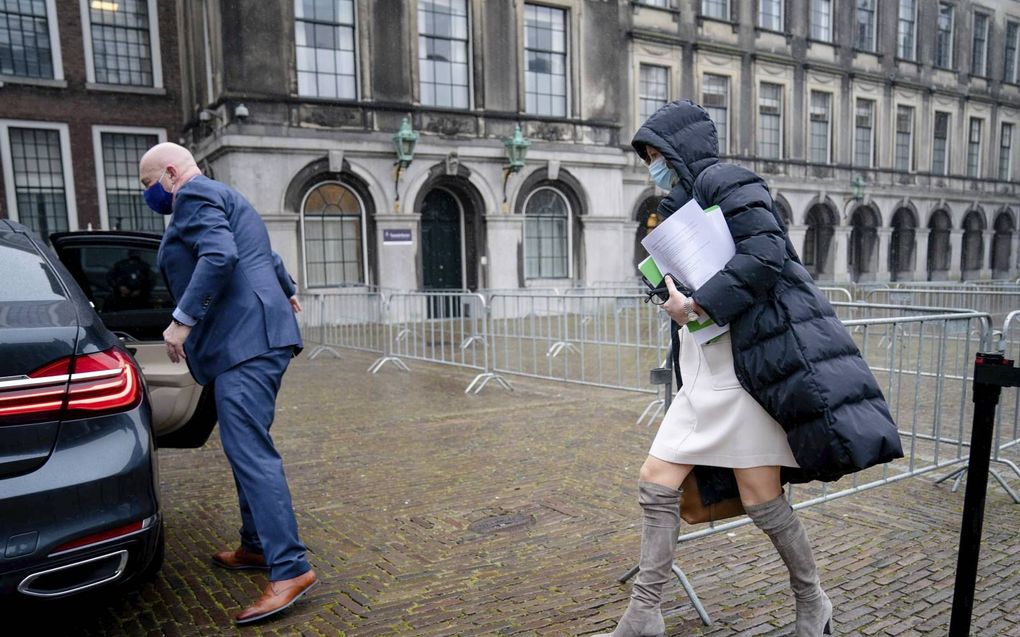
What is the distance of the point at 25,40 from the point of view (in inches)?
763

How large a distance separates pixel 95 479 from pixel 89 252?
2.87 metres

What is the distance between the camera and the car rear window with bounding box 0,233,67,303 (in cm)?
262

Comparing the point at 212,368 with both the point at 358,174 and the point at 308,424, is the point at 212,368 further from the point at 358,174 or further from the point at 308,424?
the point at 358,174

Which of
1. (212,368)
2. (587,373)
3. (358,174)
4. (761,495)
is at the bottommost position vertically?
(587,373)

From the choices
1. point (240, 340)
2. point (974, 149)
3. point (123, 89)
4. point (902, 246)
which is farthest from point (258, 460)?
point (974, 149)

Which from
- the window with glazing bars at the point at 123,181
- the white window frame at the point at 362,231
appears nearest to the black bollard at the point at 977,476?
the white window frame at the point at 362,231

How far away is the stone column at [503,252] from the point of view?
19.3m

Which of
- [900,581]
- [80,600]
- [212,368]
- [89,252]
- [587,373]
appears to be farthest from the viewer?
[587,373]

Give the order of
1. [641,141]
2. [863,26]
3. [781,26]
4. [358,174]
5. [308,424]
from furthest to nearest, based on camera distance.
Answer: [863,26] < [781,26] < [358,174] < [308,424] < [641,141]

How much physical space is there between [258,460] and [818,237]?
3023 centimetres

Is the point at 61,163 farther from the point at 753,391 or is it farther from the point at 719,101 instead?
the point at 753,391

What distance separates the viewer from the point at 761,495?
2.55 meters

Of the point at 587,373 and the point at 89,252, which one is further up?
the point at 89,252

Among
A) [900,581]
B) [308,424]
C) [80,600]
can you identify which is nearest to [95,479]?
[80,600]
